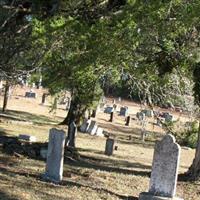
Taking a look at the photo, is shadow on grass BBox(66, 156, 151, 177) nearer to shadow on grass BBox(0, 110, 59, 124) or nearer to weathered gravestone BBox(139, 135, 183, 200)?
weathered gravestone BBox(139, 135, 183, 200)

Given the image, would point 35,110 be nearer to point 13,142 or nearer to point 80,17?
point 13,142

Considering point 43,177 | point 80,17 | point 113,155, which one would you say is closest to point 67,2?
point 80,17

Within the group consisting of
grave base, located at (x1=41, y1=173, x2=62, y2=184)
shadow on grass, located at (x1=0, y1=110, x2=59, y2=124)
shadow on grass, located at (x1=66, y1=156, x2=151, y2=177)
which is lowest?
shadow on grass, located at (x1=66, y1=156, x2=151, y2=177)

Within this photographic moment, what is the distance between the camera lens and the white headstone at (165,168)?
11836 millimetres

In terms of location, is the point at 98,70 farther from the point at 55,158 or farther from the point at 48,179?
the point at 48,179

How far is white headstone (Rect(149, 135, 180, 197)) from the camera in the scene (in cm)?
1184

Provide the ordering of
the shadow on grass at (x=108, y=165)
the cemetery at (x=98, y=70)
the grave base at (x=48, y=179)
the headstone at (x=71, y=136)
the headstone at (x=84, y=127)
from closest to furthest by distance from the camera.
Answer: the cemetery at (x=98, y=70) → the grave base at (x=48, y=179) → the shadow on grass at (x=108, y=165) → the headstone at (x=71, y=136) → the headstone at (x=84, y=127)

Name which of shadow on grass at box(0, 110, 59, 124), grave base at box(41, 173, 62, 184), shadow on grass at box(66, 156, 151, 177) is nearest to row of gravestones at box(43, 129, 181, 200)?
grave base at box(41, 173, 62, 184)

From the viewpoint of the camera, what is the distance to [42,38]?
8.30 m

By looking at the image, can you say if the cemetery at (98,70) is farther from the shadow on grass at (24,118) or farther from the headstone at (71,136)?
the shadow on grass at (24,118)

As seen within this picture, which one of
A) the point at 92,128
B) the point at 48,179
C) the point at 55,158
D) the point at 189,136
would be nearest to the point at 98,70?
the point at 55,158

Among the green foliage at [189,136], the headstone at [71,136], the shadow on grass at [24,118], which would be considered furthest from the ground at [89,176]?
the shadow on grass at [24,118]

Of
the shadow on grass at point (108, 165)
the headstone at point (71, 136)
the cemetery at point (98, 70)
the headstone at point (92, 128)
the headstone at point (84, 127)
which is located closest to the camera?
the cemetery at point (98, 70)

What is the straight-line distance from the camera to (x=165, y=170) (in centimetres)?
1196
